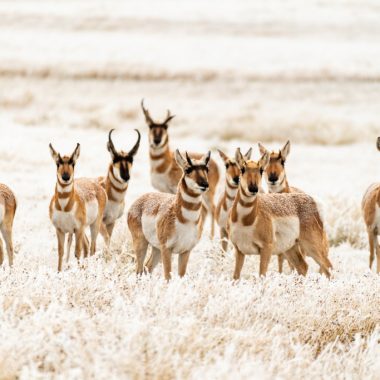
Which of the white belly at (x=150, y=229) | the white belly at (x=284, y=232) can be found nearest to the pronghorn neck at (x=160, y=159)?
the white belly at (x=150, y=229)

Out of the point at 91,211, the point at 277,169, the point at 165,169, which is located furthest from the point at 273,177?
the point at 165,169

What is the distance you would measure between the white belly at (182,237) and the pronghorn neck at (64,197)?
1.39m

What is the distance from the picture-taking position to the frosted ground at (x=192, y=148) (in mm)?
4484

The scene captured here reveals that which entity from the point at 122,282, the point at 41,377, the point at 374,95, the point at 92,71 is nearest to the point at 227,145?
the point at 374,95

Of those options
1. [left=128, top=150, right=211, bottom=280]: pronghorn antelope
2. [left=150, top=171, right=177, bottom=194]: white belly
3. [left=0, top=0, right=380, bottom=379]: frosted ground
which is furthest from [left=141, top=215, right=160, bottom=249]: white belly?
[left=150, top=171, right=177, bottom=194]: white belly

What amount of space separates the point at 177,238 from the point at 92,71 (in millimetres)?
24845

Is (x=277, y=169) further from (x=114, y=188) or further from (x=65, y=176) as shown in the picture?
(x=65, y=176)

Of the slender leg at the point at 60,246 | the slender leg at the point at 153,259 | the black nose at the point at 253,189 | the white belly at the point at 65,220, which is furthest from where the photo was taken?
the white belly at the point at 65,220

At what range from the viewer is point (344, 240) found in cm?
1056

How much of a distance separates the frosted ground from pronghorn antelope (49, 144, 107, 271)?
344mm

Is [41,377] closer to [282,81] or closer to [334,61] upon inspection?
[282,81]

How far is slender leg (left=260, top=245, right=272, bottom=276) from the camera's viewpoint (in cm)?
702

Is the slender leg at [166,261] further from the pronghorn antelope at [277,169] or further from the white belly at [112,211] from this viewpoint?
the white belly at [112,211]

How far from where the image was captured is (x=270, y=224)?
717 cm
